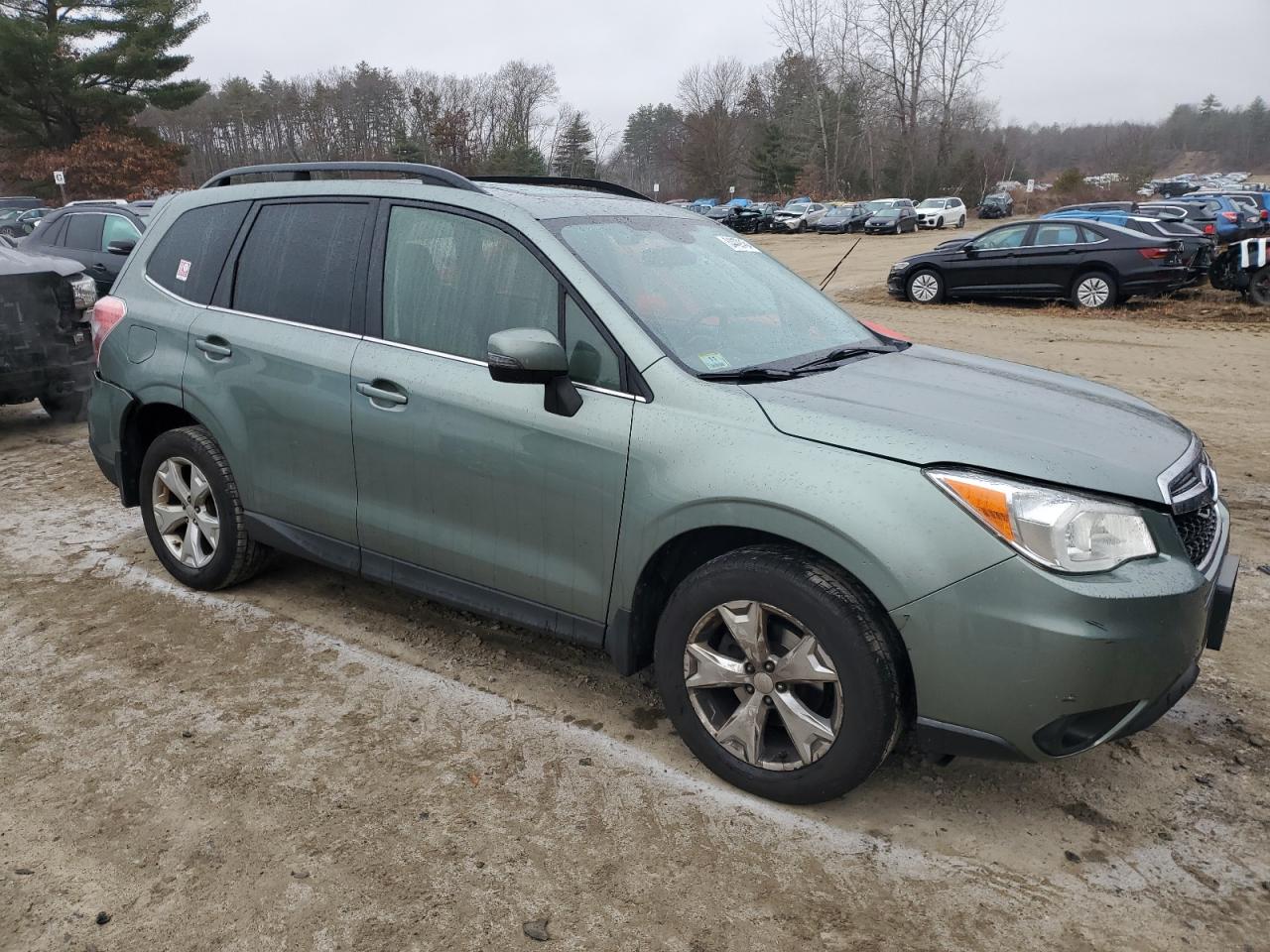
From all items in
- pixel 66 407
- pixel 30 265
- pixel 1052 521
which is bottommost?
pixel 66 407

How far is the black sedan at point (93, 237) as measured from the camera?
442 inches

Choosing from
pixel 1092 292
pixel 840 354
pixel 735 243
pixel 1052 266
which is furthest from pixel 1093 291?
pixel 840 354

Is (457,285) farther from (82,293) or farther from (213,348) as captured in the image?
(82,293)

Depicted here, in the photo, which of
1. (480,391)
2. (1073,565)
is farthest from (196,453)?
(1073,565)

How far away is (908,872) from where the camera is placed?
8.47 ft

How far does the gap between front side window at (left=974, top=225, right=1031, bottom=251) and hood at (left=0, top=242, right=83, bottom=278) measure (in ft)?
47.0

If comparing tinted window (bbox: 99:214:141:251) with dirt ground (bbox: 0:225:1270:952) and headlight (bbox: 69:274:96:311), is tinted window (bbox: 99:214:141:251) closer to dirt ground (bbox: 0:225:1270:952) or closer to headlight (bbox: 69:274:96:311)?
headlight (bbox: 69:274:96:311)

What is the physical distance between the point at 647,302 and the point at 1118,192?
68906 millimetres

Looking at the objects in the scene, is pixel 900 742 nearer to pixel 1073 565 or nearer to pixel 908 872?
pixel 908 872

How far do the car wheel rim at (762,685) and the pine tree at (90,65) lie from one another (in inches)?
2093

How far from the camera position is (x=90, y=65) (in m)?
45.9

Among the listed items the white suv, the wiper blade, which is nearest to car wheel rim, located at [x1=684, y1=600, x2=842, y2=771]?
the wiper blade

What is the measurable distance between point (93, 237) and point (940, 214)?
39456 millimetres

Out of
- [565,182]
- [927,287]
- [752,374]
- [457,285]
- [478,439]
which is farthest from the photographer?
[927,287]
